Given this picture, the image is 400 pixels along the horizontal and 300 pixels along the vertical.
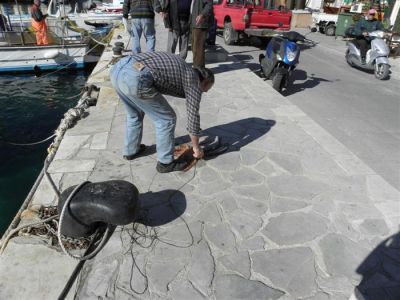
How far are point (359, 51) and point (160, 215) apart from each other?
9.49 metres

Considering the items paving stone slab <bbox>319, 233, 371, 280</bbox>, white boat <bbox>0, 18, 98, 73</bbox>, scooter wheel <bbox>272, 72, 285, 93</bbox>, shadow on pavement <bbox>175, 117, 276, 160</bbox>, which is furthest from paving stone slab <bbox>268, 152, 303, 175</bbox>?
white boat <bbox>0, 18, 98, 73</bbox>

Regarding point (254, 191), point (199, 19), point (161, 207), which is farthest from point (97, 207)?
point (199, 19)

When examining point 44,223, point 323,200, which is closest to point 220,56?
point 323,200

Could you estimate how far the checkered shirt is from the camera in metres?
3.37

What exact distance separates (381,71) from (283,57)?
3.88 m

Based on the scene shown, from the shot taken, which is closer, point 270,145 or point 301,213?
point 301,213

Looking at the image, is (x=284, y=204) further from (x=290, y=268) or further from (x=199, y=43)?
(x=199, y=43)

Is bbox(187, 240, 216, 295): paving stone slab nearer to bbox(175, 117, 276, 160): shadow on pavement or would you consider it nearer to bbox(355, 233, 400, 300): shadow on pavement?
bbox(355, 233, 400, 300): shadow on pavement

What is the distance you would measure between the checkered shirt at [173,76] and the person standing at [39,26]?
38.1 ft

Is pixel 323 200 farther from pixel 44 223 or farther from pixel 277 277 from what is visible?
pixel 44 223

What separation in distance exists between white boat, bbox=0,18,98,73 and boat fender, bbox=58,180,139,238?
11726 mm

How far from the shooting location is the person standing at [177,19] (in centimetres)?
723

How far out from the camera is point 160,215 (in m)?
3.36

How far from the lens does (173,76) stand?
340cm
